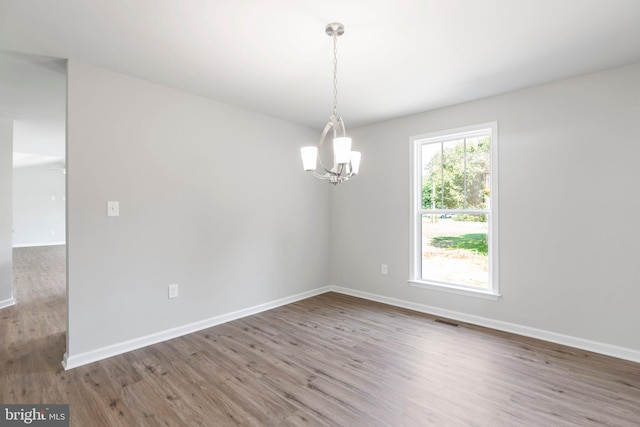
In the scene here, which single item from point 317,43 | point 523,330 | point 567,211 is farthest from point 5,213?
point 567,211

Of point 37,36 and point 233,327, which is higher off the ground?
point 37,36

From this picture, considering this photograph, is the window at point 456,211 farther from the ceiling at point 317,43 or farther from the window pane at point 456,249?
the ceiling at point 317,43

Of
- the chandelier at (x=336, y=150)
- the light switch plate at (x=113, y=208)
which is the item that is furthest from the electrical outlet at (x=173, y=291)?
the chandelier at (x=336, y=150)

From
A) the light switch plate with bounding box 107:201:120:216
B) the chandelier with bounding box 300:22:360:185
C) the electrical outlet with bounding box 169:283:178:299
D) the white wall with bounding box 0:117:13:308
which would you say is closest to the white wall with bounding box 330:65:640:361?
the chandelier with bounding box 300:22:360:185

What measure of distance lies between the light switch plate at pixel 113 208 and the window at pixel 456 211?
125 inches

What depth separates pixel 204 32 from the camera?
2029mm

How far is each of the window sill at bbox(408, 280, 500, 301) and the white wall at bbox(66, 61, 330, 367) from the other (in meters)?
1.66

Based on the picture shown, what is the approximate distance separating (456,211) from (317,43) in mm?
2428

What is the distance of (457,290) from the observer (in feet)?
11.3

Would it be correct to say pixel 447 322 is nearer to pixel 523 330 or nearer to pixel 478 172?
pixel 523 330

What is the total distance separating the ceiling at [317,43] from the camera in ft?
5.92

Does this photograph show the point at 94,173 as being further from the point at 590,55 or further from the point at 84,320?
the point at 590,55

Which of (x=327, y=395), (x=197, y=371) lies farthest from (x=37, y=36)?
(x=327, y=395)

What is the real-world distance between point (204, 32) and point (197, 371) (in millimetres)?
2482
